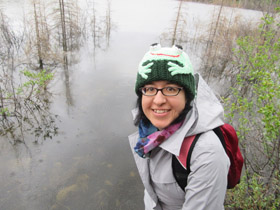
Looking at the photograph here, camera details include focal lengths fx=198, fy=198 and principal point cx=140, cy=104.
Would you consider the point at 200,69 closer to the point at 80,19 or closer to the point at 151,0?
the point at 80,19

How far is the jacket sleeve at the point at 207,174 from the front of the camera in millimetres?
1080

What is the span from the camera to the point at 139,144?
1510 mm

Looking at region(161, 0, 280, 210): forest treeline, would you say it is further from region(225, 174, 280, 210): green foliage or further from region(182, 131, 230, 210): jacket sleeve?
region(182, 131, 230, 210): jacket sleeve

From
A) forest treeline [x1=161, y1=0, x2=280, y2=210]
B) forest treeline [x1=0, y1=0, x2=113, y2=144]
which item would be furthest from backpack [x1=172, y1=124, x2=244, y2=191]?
forest treeline [x1=0, y1=0, x2=113, y2=144]

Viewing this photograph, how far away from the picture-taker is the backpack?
1.20 meters

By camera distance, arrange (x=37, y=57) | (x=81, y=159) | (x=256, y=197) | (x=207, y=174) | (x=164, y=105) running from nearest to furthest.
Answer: (x=207, y=174) < (x=164, y=105) < (x=256, y=197) < (x=81, y=159) < (x=37, y=57)

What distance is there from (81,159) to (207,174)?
467 centimetres

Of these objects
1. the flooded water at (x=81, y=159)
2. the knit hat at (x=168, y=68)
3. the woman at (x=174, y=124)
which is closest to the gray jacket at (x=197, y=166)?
the woman at (x=174, y=124)

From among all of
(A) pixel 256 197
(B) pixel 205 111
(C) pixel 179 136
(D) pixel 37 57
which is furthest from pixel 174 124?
(D) pixel 37 57

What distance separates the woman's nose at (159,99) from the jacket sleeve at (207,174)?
34 centimetres

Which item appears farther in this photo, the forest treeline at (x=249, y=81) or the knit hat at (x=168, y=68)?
the forest treeline at (x=249, y=81)

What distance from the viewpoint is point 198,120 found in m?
1.24

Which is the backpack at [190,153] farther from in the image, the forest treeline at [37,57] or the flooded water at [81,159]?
the forest treeline at [37,57]

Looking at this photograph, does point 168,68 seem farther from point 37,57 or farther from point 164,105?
point 37,57
